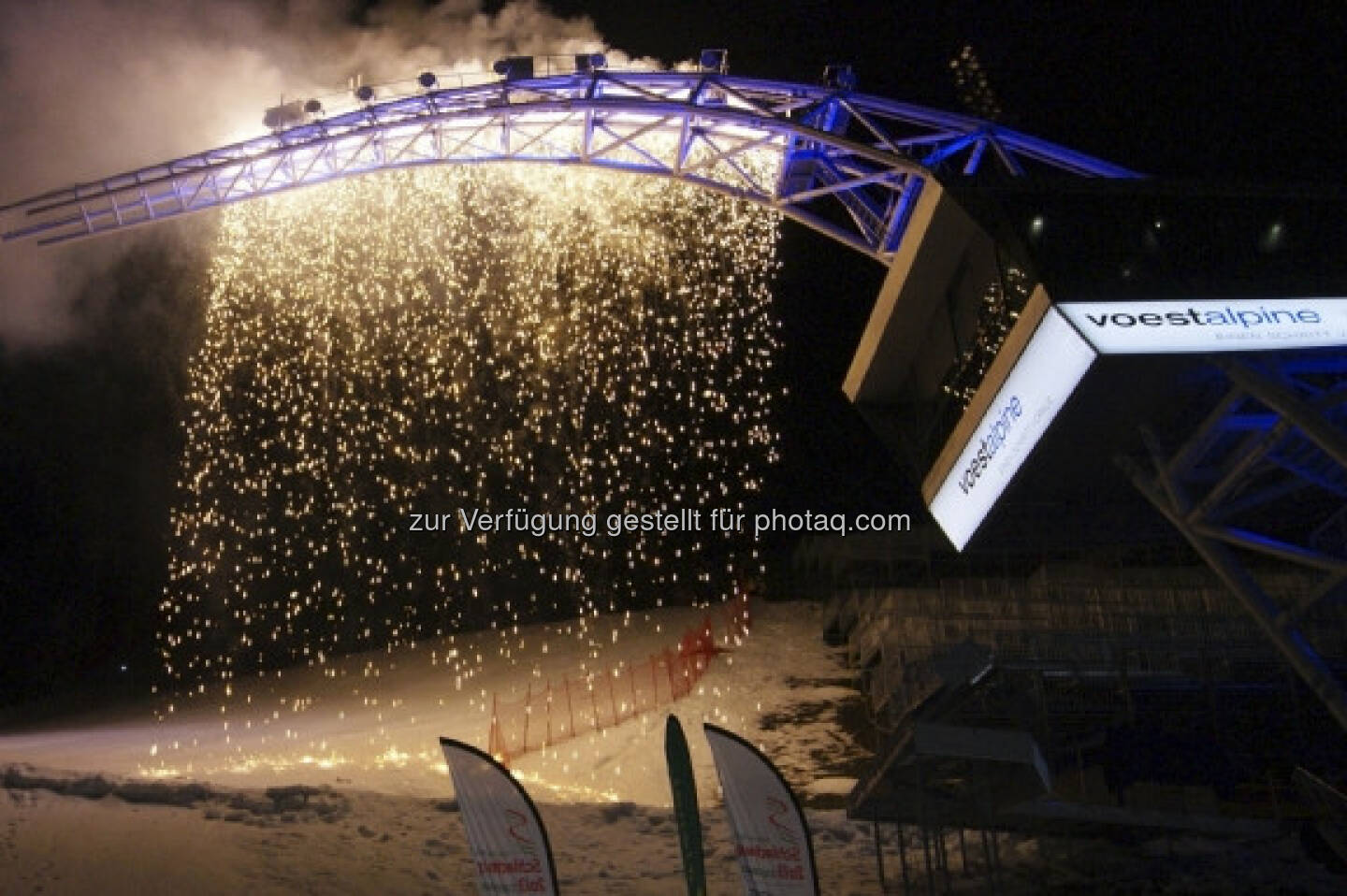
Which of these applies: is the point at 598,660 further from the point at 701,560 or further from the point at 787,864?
the point at 787,864

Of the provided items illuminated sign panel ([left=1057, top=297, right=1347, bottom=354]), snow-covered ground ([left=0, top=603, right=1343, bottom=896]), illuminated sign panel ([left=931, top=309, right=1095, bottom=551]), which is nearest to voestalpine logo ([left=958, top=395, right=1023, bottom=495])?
illuminated sign panel ([left=931, top=309, right=1095, bottom=551])

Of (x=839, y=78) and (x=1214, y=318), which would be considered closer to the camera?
(x=1214, y=318)

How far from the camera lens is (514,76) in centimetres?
2048

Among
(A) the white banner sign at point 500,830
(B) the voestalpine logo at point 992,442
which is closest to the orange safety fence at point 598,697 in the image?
(B) the voestalpine logo at point 992,442

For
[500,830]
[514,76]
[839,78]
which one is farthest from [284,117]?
[500,830]

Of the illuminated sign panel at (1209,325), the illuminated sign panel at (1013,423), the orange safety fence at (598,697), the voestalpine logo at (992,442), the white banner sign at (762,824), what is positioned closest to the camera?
the white banner sign at (762,824)

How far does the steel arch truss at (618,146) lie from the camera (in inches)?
802

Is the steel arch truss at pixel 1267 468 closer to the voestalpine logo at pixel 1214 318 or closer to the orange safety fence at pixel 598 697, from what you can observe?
the voestalpine logo at pixel 1214 318

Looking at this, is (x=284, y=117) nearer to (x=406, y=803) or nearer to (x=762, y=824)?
(x=406, y=803)

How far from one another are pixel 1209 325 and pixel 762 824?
835 centimetres

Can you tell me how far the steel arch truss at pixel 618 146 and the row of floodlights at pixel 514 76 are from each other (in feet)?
0.64

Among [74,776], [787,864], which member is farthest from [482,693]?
[787,864]

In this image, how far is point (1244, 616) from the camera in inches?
982

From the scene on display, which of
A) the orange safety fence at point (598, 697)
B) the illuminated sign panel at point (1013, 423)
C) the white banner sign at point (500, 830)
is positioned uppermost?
the illuminated sign panel at point (1013, 423)
